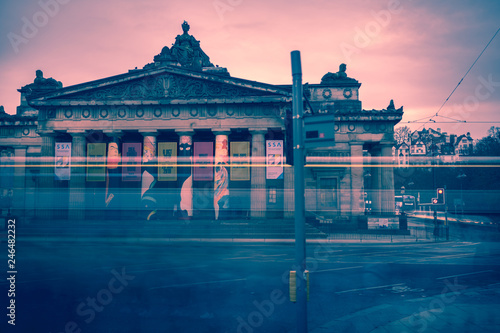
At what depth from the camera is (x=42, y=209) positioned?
108ft

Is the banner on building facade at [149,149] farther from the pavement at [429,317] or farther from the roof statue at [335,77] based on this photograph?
the pavement at [429,317]

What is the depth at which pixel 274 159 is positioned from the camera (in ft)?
101

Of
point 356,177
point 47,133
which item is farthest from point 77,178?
point 356,177

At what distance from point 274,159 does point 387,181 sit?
13.2m

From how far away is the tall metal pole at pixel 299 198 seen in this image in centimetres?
466

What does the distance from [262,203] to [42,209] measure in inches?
840

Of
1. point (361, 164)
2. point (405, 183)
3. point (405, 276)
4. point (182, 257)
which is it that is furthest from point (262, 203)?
point (405, 183)

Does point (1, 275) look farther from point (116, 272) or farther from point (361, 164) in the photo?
point (361, 164)

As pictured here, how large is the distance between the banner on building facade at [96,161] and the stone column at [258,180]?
14361 millimetres

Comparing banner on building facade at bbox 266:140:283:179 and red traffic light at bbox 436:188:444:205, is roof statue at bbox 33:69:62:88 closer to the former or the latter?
banner on building facade at bbox 266:140:283:179

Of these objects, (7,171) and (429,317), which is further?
(7,171)

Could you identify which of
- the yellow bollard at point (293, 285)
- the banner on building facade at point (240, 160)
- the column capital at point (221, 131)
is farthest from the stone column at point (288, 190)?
the yellow bollard at point (293, 285)

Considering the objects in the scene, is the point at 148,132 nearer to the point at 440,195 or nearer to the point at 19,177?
the point at 19,177

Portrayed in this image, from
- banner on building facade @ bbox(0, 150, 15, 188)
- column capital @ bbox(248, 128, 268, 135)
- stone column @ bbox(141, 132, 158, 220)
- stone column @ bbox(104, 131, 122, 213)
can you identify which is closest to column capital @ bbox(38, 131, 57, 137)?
stone column @ bbox(104, 131, 122, 213)
